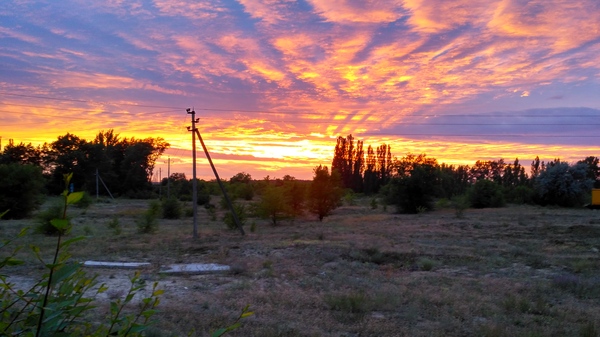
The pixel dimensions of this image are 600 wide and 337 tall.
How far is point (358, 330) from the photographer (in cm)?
792

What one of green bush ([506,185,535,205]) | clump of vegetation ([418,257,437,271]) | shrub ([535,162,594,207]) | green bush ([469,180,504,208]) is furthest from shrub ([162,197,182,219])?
green bush ([506,185,535,205])

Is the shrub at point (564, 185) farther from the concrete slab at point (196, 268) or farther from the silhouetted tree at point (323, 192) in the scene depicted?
the concrete slab at point (196, 268)

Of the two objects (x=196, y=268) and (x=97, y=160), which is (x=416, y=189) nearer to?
(x=196, y=268)

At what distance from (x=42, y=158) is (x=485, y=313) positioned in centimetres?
7915

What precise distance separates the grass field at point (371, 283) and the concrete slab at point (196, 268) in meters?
0.42

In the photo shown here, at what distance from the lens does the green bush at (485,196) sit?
50.5 m

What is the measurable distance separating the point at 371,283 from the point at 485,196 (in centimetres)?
4323

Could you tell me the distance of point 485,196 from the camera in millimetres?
51094

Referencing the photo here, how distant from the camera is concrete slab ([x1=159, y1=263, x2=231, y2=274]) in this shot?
13547 millimetres

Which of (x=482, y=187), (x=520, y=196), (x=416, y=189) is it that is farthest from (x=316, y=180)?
(x=520, y=196)

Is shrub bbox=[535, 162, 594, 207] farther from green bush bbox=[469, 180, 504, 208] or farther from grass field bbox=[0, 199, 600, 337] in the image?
grass field bbox=[0, 199, 600, 337]

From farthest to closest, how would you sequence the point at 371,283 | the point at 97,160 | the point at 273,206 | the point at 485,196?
the point at 97,160
the point at 485,196
the point at 273,206
the point at 371,283

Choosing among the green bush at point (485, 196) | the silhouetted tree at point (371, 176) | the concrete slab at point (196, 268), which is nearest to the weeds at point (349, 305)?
the concrete slab at point (196, 268)

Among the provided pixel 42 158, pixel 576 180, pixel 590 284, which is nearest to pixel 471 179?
pixel 576 180
